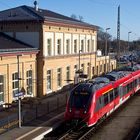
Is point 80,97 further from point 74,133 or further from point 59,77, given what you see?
point 59,77

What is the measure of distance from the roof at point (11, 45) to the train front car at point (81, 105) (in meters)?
8.57

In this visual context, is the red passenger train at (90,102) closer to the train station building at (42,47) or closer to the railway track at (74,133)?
the railway track at (74,133)

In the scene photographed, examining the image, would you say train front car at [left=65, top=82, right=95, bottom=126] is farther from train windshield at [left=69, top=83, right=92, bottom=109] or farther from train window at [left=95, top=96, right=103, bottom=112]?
train window at [left=95, top=96, right=103, bottom=112]

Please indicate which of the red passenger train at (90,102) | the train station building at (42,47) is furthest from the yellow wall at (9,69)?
the red passenger train at (90,102)

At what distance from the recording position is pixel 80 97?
956 inches

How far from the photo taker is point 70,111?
24125mm

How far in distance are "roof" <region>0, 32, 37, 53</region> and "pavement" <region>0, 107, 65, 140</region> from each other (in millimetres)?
6748

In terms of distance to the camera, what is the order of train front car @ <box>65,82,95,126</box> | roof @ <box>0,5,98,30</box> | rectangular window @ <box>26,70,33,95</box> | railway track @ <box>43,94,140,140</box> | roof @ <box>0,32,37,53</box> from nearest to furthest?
railway track @ <box>43,94,140,140</box>
train front car @ <box>65,82,95,126</box>
roof @ <box>0,32,37,53</box>
rectangular window @ <box>26,70,33,95</box>
roof @ <box>0,5,98,30</box>

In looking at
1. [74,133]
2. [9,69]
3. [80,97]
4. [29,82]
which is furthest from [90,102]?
[29,82]

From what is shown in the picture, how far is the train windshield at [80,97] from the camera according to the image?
23922 mm

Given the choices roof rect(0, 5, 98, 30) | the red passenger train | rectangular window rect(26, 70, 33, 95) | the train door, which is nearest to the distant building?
rectangular window rect(26, 70, 33, 95)

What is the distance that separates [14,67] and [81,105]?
10289mm

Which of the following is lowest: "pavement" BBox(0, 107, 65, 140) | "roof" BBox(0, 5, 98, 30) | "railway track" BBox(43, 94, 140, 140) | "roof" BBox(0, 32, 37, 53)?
"railway track" BBox(43, 94, 140, 140)

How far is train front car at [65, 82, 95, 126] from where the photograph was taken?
23516 millimetres
